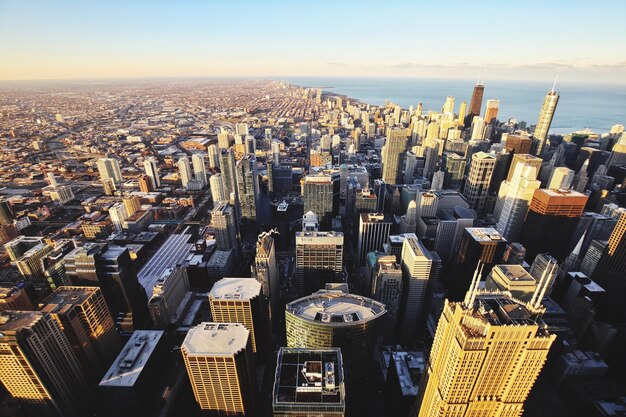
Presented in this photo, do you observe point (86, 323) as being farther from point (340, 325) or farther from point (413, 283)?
point (413, 283)

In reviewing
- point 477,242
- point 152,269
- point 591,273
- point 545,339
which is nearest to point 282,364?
point 545,339

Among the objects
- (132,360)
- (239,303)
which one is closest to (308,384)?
(239,303)

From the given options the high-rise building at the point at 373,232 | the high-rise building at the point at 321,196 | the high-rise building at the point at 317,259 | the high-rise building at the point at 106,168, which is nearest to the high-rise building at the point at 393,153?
the high-rise building at the point at 321,196

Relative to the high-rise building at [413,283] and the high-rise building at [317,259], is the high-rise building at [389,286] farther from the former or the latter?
the high-rise building at [317,259]

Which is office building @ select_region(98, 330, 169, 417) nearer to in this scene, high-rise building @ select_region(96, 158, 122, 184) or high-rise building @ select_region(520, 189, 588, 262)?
high-rise building @ select_region(520, 189, 588, 262)

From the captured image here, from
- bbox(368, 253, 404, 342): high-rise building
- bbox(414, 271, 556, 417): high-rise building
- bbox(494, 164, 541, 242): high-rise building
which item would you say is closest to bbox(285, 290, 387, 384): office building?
bbox(368, 253, 404, 342): high-rise building

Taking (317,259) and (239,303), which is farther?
(317,259)
